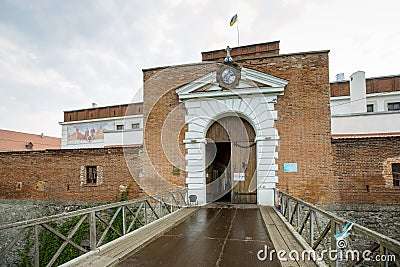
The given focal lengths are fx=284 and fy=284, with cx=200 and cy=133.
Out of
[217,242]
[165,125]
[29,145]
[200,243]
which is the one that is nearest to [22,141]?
[29,145]

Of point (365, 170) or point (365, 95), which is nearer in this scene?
point (365, 170)


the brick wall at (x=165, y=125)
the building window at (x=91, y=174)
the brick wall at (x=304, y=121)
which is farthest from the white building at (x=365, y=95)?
the building window at (x=91, y=174)

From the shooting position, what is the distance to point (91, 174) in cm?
1087

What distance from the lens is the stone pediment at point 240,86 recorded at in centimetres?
906

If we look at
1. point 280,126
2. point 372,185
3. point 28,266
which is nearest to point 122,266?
point 280,126

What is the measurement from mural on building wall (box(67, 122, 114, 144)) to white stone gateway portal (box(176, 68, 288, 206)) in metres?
13.0

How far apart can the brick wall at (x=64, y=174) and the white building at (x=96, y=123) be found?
8.90 metres

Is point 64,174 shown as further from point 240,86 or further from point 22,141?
point 22,141

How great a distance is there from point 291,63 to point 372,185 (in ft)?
14.4

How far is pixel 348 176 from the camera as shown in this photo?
8.47 metres

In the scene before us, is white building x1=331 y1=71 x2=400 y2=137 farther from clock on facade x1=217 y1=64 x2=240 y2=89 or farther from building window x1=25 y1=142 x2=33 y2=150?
building window x1=25 y1=142 x2=33 y2=150

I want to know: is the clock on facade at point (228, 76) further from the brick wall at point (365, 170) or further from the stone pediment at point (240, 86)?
the brick wall at point (365, 170)

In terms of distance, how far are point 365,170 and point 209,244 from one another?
5.88 metres

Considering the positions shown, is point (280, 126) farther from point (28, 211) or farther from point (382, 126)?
point (28, 211)
